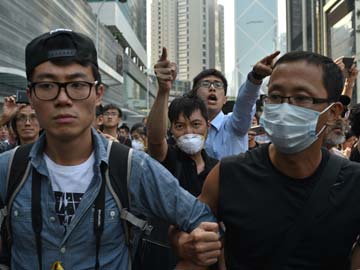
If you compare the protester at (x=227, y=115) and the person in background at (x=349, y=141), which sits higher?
the protester at (x=227, y=115)

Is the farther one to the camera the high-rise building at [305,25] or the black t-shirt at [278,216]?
the high-rise building at [305,25]

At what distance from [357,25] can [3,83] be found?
36778 mm

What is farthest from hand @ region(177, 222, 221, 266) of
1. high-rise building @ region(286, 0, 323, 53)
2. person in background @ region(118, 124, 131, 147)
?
high-rise building @ region(286, 0, 323, 53)

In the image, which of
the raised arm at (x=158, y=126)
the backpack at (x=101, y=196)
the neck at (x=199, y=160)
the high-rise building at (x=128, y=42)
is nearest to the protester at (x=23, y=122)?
the raised arm at (x=158, y=126)

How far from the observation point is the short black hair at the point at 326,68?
2170 millimetres

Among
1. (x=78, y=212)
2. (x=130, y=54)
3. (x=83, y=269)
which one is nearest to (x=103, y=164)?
(x=78, y=212)

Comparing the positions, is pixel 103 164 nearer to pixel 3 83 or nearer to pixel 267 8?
pixel 3 83

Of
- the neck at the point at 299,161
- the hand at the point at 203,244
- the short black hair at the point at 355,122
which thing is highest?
the short black hair at the point at 355,122

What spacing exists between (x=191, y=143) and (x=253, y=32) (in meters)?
141

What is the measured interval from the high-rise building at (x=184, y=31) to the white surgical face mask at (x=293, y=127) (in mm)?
138953

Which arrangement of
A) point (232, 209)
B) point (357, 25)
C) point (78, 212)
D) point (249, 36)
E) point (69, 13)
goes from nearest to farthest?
point (78, 212)
point (232, 209)
point (69, 13)
point (357, 25)
point (249, 36)

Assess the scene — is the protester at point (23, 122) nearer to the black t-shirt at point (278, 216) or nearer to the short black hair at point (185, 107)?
the short black hair at point (185, 107)

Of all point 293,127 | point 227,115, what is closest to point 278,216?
point 293,127

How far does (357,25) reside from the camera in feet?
154
